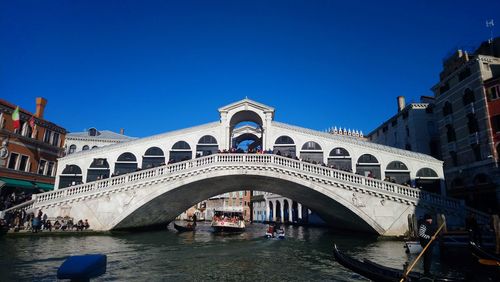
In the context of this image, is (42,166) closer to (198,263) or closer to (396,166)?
(198,263)

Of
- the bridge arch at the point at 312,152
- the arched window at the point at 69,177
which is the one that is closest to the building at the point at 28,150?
the arched window at the point at 69,177

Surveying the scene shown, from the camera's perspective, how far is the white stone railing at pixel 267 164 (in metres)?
19.3

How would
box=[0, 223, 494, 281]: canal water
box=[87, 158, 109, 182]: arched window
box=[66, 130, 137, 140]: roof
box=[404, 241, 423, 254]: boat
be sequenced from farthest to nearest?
box=[66, 130, 137, 140]: roof, box=[87, 158, 109, 182]: arched window, box=[404, 241, 423, 254]: boat, box=[0, 223, 494, 281]: canal water

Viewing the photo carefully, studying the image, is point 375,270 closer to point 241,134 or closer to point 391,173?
point 391,173

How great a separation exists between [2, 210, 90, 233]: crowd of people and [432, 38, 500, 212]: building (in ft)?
89.9

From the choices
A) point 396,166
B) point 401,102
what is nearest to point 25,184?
point 396,166

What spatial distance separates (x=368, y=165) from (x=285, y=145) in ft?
23.6

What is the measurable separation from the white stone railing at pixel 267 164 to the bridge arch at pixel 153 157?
6.72 metres

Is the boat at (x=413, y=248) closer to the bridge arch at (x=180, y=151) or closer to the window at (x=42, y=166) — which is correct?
the bridge arch at (x=180, y=151)

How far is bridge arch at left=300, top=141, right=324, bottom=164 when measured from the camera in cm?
2719

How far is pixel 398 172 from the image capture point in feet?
83.6

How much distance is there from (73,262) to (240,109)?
986 inches

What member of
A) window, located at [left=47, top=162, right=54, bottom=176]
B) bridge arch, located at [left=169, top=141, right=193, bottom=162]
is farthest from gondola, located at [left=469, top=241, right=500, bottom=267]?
window, located at [left=47, top=162, right=54, bottom=176]

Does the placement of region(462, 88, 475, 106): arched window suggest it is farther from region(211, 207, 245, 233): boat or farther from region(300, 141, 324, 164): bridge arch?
Result: region(211, 207, 245, 233): boat
